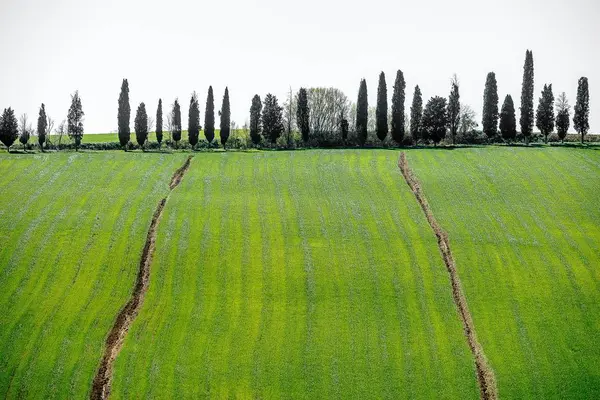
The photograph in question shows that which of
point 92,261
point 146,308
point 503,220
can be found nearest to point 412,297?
point 503,220

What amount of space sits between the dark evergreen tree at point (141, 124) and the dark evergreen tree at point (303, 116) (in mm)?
29310

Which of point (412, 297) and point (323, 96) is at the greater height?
point (323, 96)

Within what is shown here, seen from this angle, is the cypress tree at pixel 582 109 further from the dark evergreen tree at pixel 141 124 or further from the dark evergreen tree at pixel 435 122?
the dark evergreen tree at pixel 141 124

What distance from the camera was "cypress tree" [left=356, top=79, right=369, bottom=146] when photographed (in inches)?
4168

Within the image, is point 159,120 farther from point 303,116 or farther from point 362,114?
point 362,114

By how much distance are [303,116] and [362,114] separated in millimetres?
11718

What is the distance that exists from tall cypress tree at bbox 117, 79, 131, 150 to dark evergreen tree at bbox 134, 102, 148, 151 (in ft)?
5.82

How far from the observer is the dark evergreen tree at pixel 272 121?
348 feet

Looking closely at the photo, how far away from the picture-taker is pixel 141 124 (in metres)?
105

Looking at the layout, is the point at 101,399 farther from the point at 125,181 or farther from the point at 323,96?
the point at 323,96

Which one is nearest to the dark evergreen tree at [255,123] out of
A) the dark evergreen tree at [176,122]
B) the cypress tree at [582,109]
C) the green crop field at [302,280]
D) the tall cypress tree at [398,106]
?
the dark evergreen tree at [176,122]

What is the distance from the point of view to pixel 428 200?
63.1m

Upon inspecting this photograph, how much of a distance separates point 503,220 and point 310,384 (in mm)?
29931

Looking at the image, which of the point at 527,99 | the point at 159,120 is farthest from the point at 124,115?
the point at 527,99
